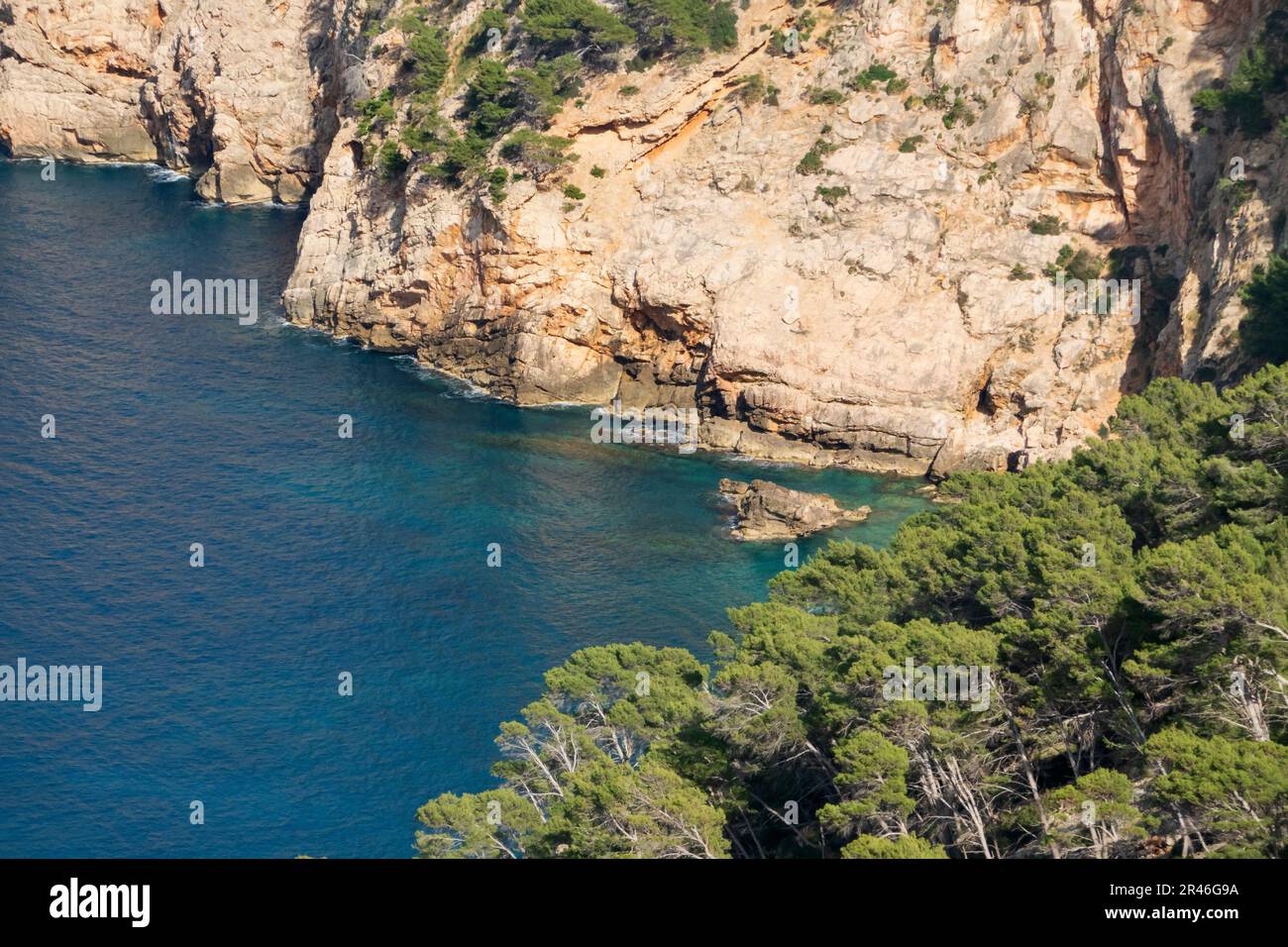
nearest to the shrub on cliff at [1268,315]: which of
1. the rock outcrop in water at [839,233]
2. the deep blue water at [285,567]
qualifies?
the rock outcrop in water at [839,233]

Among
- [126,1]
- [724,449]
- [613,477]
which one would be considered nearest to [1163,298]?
[724,449]

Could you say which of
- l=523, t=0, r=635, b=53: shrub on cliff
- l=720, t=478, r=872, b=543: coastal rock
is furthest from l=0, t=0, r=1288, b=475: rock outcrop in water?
l=720, t=478, r=872, b=543: coastal rock

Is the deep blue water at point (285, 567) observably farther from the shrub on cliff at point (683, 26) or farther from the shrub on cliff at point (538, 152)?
the shrub on cliff at point (683, 26)

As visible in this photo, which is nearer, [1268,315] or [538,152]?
[1268,315]

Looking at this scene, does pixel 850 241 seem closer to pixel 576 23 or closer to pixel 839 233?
pixel 839 233

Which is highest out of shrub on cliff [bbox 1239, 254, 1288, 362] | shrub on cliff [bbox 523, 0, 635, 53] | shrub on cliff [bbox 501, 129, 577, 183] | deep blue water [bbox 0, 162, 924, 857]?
shrub on cliff [bbox 523, 0, 635, 53]

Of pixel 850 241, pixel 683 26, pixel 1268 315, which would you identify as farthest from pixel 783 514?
pixel 683 26

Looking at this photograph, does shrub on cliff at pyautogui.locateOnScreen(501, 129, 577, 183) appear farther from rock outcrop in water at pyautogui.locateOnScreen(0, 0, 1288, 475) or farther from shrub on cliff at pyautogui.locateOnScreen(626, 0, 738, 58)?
shrub on cliff at pyautogui.locateOnScreen(626, 0, 738, 58)
